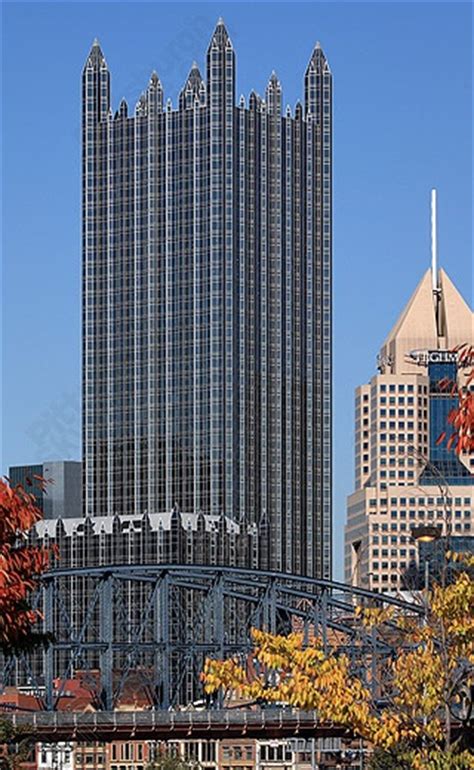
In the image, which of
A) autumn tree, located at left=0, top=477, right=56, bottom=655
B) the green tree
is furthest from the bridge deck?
autumn tree, located at left=0, top=477, right=56, bottom=655

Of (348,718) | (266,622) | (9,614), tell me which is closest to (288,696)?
(348,718)

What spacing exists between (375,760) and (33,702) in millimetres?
55020

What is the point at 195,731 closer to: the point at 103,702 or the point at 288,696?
the point at 103,702

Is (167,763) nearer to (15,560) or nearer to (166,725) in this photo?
(166,725)

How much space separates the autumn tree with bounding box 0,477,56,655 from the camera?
27047mm

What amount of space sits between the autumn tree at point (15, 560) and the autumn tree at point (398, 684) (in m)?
6.00

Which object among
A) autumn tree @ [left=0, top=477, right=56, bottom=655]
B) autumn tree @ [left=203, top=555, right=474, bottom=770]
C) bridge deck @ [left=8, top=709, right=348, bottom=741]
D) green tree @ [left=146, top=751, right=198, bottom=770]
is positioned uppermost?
autumn tree @ [left=0, top=477, right=56, bottom=655]

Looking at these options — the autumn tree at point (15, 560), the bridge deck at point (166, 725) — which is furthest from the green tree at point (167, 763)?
the autumn tree at point (15, 560)

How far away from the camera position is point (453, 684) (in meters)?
34.9

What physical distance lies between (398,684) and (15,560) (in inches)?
409

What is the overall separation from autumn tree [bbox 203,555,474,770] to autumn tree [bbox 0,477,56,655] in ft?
19.7

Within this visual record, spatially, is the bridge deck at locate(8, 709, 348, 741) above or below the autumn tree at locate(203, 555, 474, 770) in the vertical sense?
below

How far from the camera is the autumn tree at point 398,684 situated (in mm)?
33156

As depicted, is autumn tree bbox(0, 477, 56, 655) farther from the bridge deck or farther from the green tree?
the green tree
